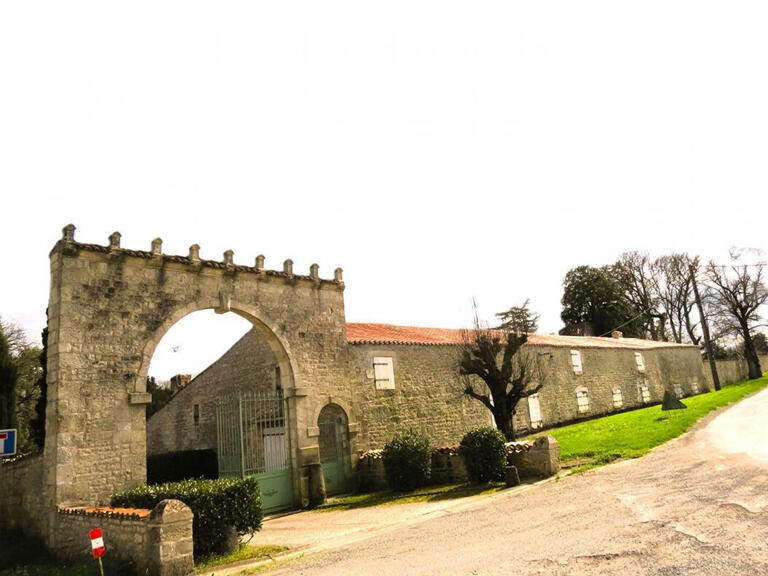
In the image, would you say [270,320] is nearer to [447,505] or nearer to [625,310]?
[447,505]

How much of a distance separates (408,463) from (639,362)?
18816 mm

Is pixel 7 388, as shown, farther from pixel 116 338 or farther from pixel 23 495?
pixel 116 338

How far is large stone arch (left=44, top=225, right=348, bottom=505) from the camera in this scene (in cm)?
1042

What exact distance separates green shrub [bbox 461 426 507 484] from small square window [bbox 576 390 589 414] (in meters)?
11.7

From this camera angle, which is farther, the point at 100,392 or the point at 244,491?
the point at 100,392

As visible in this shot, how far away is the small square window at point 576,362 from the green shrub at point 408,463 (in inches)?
469

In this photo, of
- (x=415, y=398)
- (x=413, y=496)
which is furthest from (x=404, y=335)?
(x=413, y=496)

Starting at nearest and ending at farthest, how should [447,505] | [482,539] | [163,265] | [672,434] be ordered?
[482,539] < [447,505] < [163,265] < [672,434]

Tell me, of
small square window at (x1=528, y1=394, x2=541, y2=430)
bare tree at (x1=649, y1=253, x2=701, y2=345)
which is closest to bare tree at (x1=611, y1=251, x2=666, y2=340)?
bare tree at (x1=649, y1=253, x2=701, y2=345)

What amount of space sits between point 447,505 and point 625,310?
35.4 meters

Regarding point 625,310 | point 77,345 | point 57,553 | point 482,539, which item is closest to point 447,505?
point 482,539

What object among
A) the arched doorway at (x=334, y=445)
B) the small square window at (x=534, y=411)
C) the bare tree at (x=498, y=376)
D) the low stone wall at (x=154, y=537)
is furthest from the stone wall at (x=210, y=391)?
the small square window at (x=534, y=411)

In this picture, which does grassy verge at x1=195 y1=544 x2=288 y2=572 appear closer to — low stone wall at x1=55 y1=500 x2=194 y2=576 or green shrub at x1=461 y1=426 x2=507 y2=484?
low stone wall at x1=55 y1=500 x2=194 y2=576

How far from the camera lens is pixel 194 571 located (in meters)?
7.52
